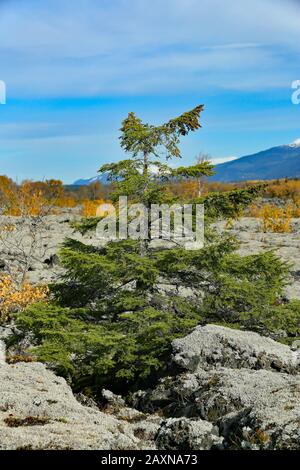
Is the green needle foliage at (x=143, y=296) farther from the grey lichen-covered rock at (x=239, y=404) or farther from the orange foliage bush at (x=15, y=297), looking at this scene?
the orange foliage bush at (x=15, y=297)

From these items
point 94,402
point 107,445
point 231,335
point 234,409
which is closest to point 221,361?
point 231,335

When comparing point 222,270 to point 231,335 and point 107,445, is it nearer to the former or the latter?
point 231,335

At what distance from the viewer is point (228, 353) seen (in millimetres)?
14469

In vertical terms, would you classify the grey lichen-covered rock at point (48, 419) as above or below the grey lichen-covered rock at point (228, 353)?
below

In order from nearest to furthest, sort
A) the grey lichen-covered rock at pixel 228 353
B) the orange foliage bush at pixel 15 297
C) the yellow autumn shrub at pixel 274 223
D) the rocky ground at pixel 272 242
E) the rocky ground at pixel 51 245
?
the grey lichen-covered rock at pixel 228 353 → the orange foliage bush at pixel 15 297 → the rocky ground at pixel 51 245 → the rocky ground at pixel 272 242 → the yellow autumn shrub at pixel 274 223

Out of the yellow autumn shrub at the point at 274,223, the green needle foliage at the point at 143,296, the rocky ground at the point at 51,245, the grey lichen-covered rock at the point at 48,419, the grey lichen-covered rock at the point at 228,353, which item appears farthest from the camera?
the yellow autumn shrub at the point at 274,223

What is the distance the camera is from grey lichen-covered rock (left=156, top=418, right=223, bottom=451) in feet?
32.2

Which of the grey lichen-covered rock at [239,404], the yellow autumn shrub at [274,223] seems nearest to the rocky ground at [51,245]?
Answer: the yellow autumn shrub at [274,223]

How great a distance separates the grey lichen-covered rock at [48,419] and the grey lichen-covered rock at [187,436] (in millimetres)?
457

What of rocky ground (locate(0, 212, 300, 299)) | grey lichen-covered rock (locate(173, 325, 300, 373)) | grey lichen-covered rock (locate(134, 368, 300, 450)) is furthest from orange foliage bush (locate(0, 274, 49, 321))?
grey lichen-covered rock (locate(134, 368, 300, 450))

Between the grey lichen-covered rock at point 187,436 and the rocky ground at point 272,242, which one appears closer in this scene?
the grey lichen-covered rock at point 187,436

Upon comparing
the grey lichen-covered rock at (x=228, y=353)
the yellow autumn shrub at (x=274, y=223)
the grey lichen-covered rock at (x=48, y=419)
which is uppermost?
the yellow autumn shrub at (x=274, y=223)

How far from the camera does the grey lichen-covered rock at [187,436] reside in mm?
9820

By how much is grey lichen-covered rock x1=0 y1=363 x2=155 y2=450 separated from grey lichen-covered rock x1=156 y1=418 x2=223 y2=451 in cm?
46
